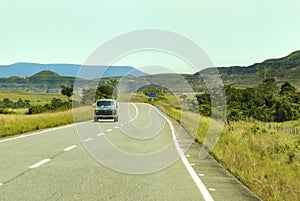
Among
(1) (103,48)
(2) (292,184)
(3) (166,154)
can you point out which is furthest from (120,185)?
(1) (103,48)

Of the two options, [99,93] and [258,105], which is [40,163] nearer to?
[258,105]

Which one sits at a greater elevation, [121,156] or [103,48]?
[103,48]

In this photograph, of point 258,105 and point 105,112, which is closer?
point 105,112

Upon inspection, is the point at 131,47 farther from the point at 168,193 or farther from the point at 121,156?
the point at 168,193

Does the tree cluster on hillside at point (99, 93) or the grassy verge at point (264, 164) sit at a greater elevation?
the grassy verge at point (264, 164)

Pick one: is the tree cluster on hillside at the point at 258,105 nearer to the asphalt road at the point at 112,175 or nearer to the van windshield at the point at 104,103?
the van windshield at the point at 104,103

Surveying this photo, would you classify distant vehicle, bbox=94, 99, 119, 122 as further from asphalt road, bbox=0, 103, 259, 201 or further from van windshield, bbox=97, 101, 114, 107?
asphalt road, bbox=0, 103, 259, 201

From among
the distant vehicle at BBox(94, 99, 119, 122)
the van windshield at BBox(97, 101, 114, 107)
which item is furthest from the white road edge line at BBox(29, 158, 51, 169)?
the van windshield at BBox(97, 101, 114, 107)

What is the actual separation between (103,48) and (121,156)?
7265 mm

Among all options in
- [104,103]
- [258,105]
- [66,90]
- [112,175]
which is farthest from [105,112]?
[66,90]

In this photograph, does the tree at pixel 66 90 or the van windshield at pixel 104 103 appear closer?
the van windshield at pixel 104 103

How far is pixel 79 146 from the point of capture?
56.7ft

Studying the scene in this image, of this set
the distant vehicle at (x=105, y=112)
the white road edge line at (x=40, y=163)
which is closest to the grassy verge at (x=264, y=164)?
the white road edge line at (x=40, y=163)

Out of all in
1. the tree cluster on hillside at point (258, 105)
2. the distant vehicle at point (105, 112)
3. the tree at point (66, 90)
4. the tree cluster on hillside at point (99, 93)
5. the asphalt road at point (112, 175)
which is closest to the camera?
the asphalt road at point (112, 175)
